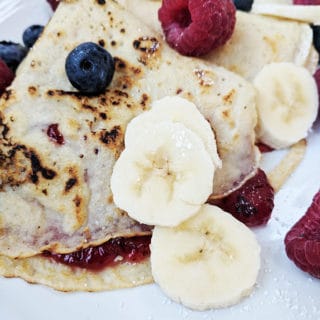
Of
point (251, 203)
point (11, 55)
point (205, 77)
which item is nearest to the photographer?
point (251, 203)

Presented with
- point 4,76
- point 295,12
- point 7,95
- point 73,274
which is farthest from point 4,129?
point 295,12

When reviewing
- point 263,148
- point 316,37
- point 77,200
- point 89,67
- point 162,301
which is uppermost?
point 89,67

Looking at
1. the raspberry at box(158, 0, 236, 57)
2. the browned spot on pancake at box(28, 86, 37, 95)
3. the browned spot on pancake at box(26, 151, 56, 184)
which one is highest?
the raspberry at box(158, 0, 236, 57)

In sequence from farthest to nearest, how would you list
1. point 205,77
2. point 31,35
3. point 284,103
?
point 31,35, point 284,103, point 205,77

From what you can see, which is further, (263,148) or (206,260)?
(263,148)

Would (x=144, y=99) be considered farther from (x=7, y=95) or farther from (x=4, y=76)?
(x=4, y=76)

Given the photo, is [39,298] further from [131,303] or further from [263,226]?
[263,226]

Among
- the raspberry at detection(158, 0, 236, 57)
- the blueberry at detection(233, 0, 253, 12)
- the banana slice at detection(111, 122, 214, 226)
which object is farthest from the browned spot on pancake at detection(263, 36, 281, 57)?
the banana slice at detection(111, 122, 214, 226)

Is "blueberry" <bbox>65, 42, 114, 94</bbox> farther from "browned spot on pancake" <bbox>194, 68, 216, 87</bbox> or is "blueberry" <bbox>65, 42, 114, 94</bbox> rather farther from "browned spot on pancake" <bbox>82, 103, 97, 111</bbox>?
"browned spot on pancake" <bbox>194, 68, 216, 87</bbox>
